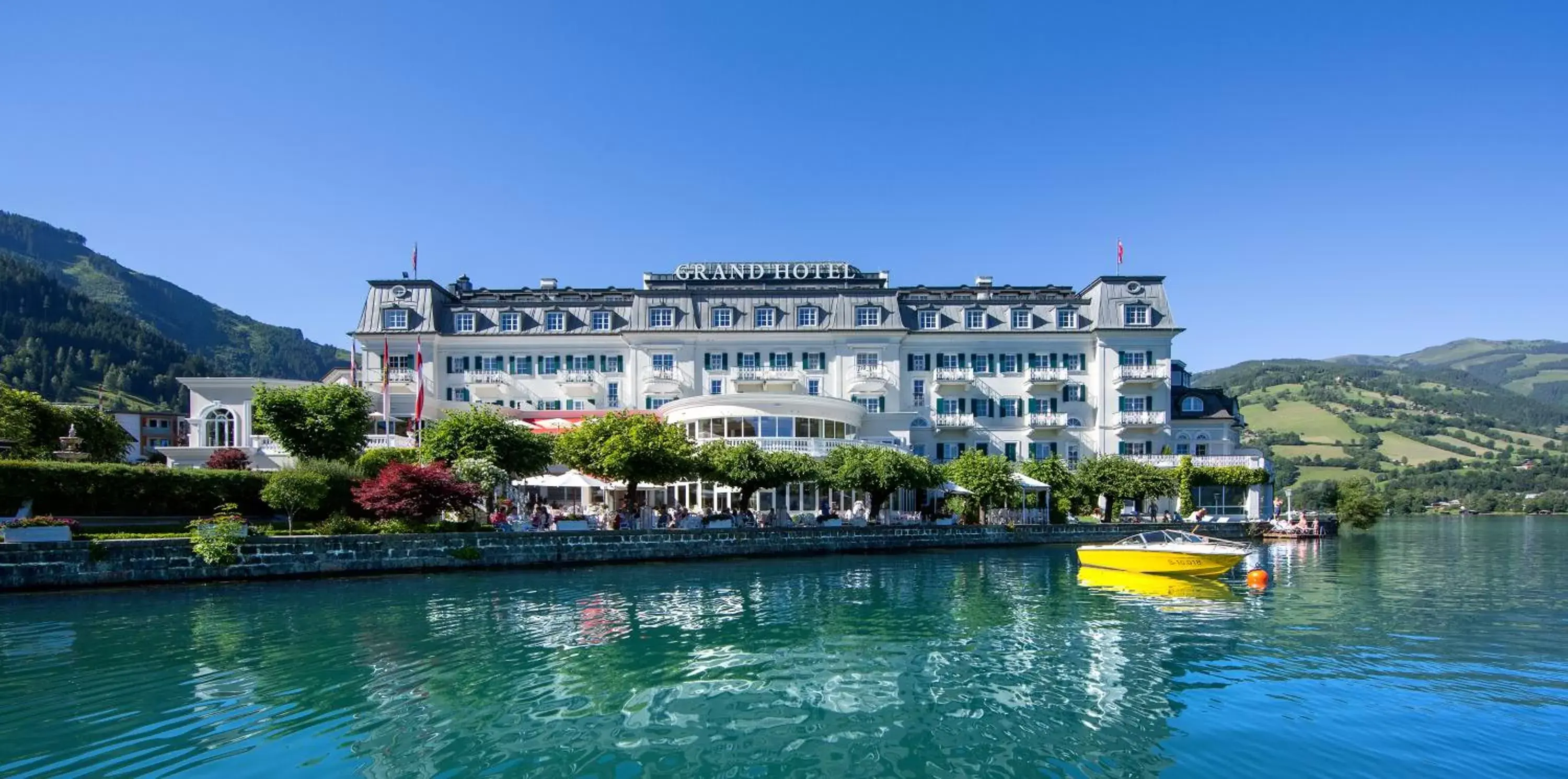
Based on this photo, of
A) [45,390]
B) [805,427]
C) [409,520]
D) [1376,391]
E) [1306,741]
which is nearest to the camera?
[1306,741]

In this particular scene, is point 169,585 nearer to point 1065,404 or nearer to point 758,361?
point 758,361

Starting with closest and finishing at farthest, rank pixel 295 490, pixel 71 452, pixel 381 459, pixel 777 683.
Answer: pixel 777 683
pixel 295 490
pixel 71 452
pixel 381 459

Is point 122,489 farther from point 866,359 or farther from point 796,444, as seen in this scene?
point 866,359

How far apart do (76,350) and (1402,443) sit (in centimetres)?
24940

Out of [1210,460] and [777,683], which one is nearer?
[777,683]

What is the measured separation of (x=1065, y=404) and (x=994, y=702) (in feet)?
176

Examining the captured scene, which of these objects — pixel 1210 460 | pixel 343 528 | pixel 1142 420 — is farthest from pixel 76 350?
pixel 1210 460

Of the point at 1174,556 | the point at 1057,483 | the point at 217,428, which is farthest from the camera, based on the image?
the point at 1057,483

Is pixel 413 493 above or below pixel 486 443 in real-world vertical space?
below

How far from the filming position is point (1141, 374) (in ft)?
209

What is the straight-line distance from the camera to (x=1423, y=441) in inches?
6363

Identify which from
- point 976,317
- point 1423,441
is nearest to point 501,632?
point 976,317

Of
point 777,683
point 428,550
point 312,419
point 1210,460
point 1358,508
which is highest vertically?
point 312,419

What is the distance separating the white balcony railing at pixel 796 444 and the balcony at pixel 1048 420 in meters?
18.3
